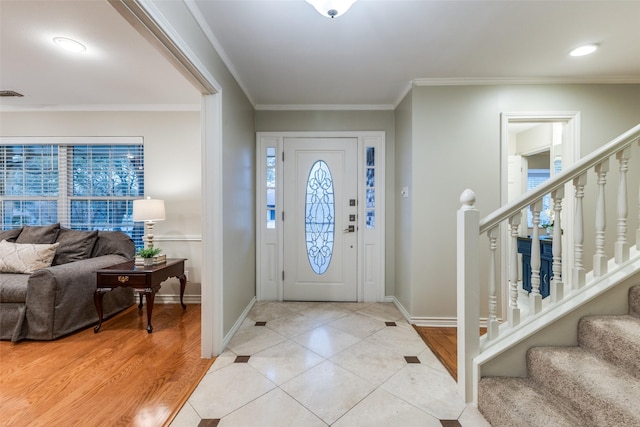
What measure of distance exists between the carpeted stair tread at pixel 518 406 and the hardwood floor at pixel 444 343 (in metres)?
0.34

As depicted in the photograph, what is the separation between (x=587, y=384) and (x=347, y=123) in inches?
116

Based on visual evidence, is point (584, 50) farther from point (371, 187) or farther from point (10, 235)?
point (10, 235)

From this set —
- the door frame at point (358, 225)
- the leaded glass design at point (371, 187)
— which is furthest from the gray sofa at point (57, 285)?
the leaded glass design at point (371, 187)

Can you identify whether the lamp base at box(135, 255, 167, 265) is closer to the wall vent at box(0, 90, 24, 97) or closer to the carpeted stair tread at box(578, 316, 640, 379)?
the wall vent at box(0, 90, 24, 97)

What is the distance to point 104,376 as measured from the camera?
1883mm

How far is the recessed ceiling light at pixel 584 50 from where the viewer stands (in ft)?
6.96

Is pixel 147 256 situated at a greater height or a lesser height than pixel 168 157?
lesser

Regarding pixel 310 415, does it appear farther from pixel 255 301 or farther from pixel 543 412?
pixel 255 301

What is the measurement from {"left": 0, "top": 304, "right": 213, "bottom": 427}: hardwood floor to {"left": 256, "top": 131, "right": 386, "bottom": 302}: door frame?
1012 millimetres

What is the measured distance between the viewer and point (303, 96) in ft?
10.0

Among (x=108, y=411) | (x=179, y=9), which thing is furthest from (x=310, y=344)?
(x=179, y=9)

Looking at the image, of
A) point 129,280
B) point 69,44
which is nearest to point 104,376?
point 129,280

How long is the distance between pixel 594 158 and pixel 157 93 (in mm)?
3795

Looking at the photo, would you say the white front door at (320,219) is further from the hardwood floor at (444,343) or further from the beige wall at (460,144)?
the hardwood floor at (444,343)
